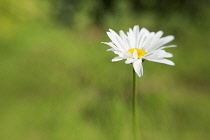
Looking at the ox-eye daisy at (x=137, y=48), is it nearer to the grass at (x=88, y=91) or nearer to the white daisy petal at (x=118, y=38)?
the white daisy petal at (x=118, y=38)

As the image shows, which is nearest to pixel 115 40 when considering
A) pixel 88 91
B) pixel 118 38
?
pixel 118 38

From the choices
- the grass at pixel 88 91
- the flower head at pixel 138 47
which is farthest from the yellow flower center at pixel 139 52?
the grass at pixel 88 91

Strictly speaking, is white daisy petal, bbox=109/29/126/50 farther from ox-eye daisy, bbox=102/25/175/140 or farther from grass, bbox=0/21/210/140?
grass, bbox=0/21/210/140

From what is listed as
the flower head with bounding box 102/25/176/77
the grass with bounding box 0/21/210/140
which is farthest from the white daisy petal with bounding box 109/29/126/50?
the grass with bounding box 0/21/210/140

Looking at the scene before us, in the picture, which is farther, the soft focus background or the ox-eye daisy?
the soft focus background

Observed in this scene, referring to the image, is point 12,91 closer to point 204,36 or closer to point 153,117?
point 153,117

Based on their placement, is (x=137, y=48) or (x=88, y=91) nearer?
(x=137, y=48)

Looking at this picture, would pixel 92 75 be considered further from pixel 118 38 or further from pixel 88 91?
pixel 118 38
